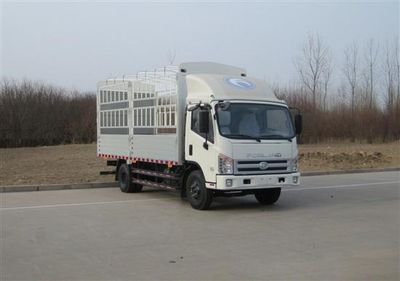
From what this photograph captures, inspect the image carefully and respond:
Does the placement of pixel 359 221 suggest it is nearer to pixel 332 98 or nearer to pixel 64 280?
pixel 64 280

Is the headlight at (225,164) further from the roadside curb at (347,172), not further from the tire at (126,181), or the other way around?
the roadside curb at (347,172)

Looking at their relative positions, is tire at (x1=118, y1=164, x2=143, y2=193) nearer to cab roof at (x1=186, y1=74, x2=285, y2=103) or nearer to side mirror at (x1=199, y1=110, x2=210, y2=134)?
cab roof at (x1=186, y1=74, x2=285, y2=103)

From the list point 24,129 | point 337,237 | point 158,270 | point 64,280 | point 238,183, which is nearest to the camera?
point 64,280

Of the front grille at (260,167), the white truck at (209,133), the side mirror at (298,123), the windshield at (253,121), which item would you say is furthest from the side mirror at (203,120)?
the side mirror at (298,123)

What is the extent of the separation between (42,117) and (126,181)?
26766mm

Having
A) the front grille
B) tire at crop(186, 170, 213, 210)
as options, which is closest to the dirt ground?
tire at crop(186, 170, 213, 210)

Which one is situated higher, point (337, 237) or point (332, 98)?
point (332, 98)

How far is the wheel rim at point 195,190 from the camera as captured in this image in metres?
12.0

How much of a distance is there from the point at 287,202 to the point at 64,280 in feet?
26.1

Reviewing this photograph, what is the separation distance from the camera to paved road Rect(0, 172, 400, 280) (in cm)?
684

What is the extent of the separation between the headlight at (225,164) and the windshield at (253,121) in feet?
1.62

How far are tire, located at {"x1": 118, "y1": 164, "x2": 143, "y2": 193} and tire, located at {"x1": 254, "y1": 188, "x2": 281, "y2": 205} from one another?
3.89m

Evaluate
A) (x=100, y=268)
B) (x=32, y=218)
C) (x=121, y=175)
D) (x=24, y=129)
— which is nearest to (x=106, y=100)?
(x=121, y=175)

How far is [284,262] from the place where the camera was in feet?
23.8
